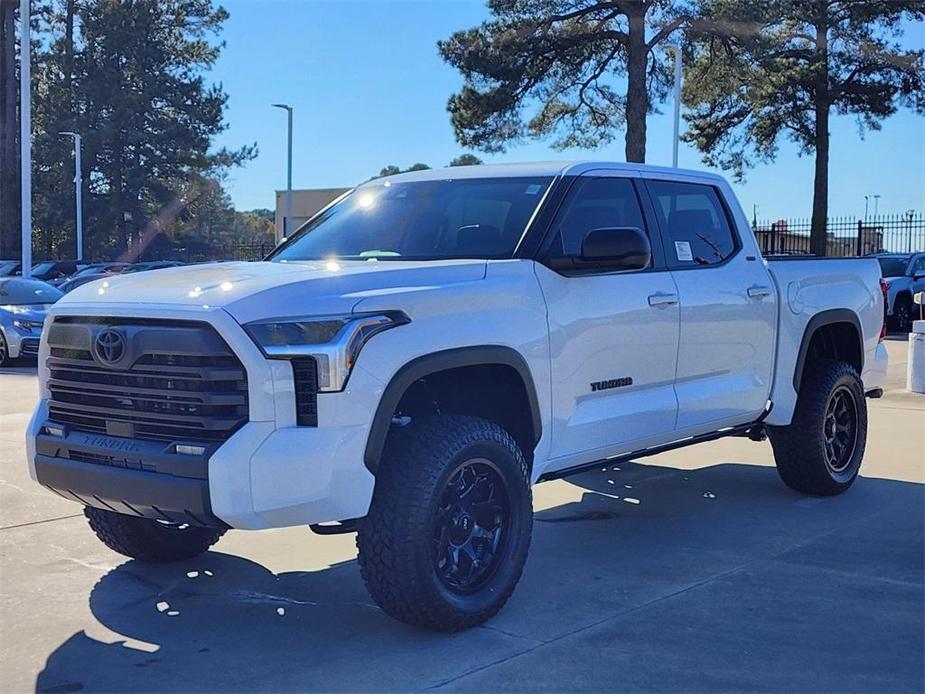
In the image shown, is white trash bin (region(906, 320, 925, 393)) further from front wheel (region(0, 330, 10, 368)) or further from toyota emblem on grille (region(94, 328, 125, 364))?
front wheel (region(0, 330, 10, 368))

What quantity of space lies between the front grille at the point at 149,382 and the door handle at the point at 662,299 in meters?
2.38

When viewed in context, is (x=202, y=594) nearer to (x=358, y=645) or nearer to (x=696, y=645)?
(x=358, y=645)

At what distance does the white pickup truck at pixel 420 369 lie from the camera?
12.8 feet

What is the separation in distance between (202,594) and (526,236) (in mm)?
2295

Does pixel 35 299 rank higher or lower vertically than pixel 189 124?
lower

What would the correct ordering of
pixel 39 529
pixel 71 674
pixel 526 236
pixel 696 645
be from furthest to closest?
pixel 39 529 → pixel 526 236 → pixel 696 645 → pixel 71 674

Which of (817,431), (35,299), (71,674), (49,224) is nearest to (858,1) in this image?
(35,299)

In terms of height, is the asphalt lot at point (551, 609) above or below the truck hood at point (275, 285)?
below

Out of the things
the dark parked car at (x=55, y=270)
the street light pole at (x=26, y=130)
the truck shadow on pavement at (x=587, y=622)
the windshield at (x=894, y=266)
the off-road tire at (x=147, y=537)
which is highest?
the street light pole at (x=26, y=130)

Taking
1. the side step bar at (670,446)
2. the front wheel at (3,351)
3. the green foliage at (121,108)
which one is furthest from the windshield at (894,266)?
the green foliage at (121,108)

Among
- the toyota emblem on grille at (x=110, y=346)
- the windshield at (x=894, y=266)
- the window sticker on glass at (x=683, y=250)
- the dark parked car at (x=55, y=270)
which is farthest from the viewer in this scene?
the dark parked car at (x=55, y=270)

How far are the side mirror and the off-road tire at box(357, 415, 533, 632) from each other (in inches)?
38.0

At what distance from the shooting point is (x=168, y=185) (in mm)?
48312

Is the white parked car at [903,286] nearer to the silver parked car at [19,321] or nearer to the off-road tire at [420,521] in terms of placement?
the silver parked car at [19,321]
